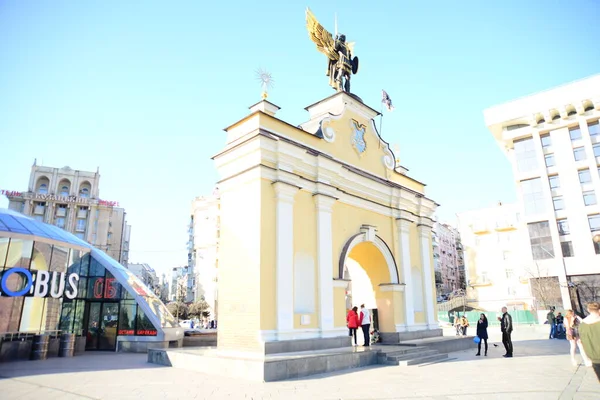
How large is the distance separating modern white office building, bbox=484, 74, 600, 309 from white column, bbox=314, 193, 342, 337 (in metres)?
30.1

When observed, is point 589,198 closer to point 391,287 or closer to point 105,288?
point 391,287

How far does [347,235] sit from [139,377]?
26.0ft

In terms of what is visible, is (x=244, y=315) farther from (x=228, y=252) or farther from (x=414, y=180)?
(x=414, y=180)

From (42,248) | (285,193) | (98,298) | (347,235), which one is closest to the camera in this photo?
(285,193)

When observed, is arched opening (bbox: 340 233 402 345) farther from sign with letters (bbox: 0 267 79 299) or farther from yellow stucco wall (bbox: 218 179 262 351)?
sign with letters (bbox: 0 267 79 299)

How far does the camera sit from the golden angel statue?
16.3 m

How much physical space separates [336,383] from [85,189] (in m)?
68.6

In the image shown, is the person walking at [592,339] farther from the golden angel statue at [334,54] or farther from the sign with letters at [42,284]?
the sign with letters at [42,284]

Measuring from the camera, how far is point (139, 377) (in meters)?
9.70

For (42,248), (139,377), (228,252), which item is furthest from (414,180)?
(42,248)

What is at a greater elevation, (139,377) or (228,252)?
(228,252)

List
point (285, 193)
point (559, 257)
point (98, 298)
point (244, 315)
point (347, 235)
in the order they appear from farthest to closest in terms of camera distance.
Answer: point (559, 257)
point (98, 298)
point (347, 235)
point (285, 193)
point (244, 315)

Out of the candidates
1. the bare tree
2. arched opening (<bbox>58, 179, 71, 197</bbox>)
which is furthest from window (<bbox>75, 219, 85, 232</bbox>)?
the bare tree

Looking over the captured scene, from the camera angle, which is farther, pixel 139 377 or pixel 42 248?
pixel 42 248
